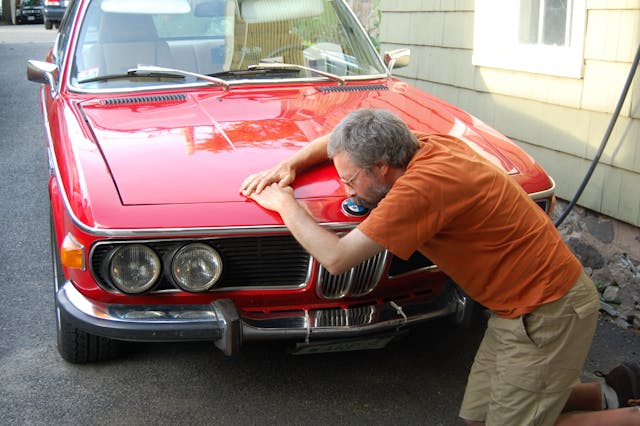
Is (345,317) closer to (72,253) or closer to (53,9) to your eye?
(72,253)

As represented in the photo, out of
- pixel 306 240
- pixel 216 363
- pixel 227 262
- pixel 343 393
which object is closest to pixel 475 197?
pixel 306 240

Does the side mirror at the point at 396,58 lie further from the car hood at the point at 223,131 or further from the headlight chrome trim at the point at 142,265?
the headlight chrome trim at the point at 142,265

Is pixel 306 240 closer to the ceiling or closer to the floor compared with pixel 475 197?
closer to the floor

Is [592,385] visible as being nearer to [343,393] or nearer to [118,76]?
[343,393]

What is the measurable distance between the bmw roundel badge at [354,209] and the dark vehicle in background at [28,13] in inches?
1347

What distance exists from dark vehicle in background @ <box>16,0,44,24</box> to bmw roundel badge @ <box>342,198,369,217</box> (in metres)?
34.2

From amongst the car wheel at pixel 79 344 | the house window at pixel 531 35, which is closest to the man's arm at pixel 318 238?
the car wheel at pixel 79 344

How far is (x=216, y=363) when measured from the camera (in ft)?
13.1

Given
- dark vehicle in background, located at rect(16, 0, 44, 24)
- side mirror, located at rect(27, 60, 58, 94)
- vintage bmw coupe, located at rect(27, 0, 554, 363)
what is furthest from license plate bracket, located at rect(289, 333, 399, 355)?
dark vehicle in background, located at rect(16, 0, 44, 24)

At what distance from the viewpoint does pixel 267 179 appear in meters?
3.27

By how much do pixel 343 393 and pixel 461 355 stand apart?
735mm

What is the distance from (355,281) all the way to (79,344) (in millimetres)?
1366

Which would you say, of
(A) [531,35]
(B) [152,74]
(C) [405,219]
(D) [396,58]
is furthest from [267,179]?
(A) [531,35]

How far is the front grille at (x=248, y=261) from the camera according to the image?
3.19m
